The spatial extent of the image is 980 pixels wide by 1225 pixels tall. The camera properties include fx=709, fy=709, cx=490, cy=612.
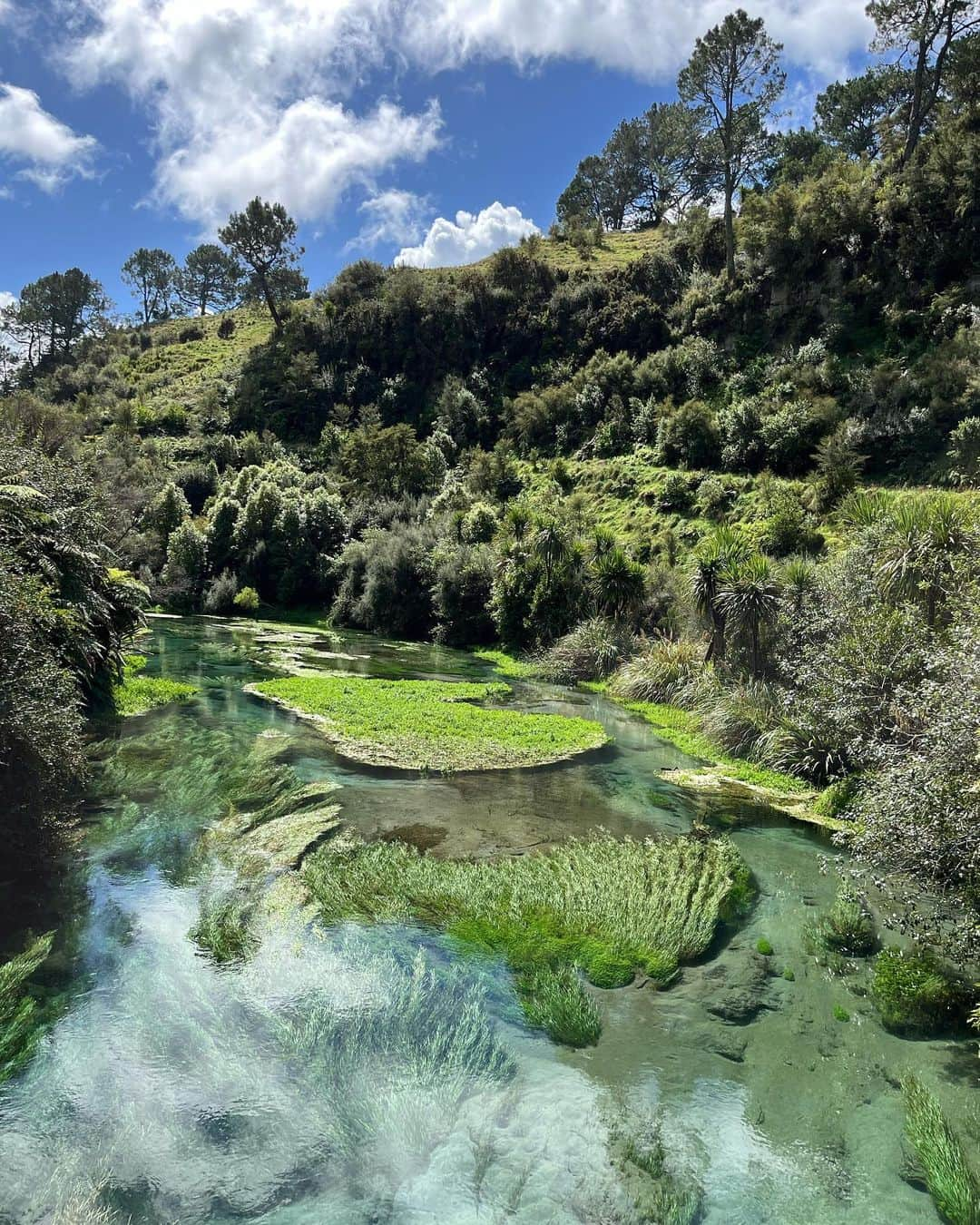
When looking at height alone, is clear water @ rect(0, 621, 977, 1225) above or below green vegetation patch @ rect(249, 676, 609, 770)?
below

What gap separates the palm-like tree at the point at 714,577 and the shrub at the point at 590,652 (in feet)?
19.1

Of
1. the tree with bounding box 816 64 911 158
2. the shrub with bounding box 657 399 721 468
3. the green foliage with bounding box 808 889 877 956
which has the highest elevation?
the tree with bounding box 816 64 911 158

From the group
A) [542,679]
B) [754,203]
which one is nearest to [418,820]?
[542,679]

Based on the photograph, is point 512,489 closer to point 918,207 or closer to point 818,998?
point 918,207

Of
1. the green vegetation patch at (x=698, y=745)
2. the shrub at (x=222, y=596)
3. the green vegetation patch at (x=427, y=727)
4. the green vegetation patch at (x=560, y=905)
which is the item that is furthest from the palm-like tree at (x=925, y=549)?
the shrub at (x=222, y=596)

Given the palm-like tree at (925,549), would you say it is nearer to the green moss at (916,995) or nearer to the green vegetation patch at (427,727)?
the green vegetation patch at (427,727)

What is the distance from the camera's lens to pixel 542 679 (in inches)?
1168

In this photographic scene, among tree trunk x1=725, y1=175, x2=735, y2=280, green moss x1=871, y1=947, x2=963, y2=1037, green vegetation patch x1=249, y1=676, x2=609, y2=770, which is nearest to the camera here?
green moss x1=871, y1=947, x2=963, y2=1037

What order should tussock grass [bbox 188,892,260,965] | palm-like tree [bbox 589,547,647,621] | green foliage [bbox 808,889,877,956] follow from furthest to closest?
palm-like tree [bbox 589,547,647,621] < green foliage [bbox 808,889,877,956] < tussock grass [bbox 188,892,260,965]

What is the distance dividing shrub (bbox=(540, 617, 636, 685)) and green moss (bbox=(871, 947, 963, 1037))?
19914mm

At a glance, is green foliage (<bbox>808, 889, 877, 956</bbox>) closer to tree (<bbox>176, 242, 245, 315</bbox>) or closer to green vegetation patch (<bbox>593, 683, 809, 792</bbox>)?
green vegetation patch (<bbox>593, 683, 809, 792</bbox>)

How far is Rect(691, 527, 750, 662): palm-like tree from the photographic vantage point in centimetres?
2230

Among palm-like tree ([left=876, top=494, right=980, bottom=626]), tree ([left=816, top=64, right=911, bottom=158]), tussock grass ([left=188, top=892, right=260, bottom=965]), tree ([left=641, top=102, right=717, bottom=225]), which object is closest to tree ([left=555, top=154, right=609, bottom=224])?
tree ([left=641, top=102, right=717, bottom=225])

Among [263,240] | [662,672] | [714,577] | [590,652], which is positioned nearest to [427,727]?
[662,672]
